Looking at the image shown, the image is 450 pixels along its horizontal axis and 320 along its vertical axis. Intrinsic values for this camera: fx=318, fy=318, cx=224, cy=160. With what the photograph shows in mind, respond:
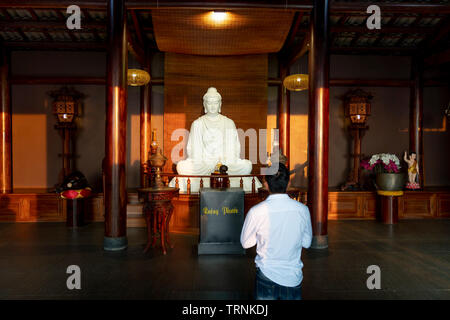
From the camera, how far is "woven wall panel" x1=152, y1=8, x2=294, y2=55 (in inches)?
180

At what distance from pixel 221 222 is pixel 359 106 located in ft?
13.5

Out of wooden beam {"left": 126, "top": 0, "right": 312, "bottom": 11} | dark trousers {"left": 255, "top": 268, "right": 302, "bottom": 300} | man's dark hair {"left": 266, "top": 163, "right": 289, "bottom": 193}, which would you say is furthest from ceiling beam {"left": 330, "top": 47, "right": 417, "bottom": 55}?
dark trousers {"left": 255, "top": 268, "right": 302, "bottom": 300}

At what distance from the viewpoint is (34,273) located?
126 inches

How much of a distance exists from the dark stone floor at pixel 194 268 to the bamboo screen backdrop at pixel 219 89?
9.00 feet

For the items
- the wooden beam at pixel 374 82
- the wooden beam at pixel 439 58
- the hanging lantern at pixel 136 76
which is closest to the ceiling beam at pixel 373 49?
the wooden beam at pixel 439 58

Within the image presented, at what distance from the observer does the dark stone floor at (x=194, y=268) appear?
2762 mm

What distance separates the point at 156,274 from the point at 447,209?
5591 millimetres

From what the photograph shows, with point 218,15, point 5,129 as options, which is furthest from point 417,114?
point 5,129

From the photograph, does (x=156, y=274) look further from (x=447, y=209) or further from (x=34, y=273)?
(x=447, y=209)

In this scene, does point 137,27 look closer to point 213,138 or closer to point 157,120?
point 157,120

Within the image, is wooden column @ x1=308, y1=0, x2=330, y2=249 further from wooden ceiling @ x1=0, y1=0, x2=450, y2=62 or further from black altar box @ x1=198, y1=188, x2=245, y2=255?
black altar box @ x1=198, y1=188, x2=245, y2=255

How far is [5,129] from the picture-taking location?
20.0 ft

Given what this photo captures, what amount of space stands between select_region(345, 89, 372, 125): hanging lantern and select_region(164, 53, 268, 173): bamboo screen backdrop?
1.74 meters
